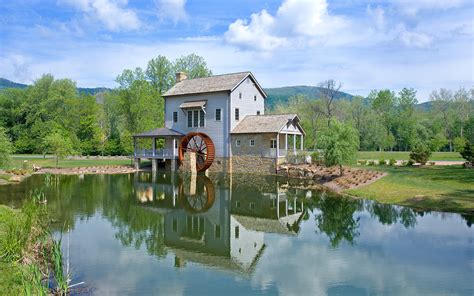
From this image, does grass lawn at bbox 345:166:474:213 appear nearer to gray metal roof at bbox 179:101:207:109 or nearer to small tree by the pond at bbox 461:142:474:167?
small tree by the pond at bbox 461:142:474:167

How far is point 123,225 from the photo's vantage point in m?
14.9

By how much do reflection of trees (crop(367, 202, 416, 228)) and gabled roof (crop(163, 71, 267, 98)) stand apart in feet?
60.0

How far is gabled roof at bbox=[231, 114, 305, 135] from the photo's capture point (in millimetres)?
32000

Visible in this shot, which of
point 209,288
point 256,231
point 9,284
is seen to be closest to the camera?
point 9,284

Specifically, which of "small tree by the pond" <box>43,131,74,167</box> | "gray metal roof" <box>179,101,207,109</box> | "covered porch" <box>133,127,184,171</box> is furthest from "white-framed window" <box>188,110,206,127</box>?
"small tree by the pond" <box>43,131,74,167</box>

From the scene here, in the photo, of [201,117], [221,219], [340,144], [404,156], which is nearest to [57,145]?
[201,117]

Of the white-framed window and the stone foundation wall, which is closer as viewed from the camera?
the stone foundation wall

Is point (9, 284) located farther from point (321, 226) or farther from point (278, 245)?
point (321, 226)

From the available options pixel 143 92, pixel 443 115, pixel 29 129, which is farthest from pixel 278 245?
pixel 443 115

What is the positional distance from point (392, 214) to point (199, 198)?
31.8 ft

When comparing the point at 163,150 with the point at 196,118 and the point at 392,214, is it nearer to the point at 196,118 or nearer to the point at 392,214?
the point at 196,118

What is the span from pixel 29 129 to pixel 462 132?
60.5 meters

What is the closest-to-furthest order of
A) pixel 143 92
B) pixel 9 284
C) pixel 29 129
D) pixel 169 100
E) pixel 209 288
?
pixel 9 284
pixel 209 288
pixel 169 100
pixel 143 92
pixel 29 129

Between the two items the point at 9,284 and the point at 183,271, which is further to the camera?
the point at 183,271
